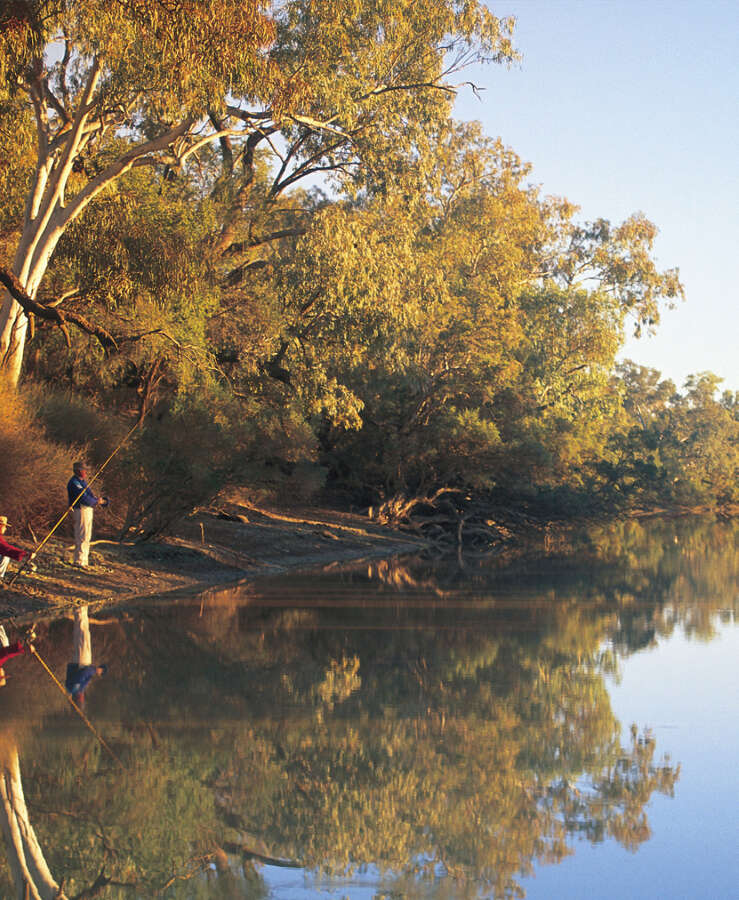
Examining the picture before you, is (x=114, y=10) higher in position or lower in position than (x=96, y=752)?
higher

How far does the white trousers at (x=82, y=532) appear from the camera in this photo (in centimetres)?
2005

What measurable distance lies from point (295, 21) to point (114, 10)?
31.1 feet

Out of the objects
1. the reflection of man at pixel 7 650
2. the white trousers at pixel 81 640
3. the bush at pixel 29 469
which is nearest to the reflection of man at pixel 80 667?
the white trousers at pixel 81 640

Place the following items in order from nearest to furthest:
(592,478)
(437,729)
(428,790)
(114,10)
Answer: (428,790)
(437,729)
(114,10)
(592,478)

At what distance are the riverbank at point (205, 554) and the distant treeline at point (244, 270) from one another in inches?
46.1

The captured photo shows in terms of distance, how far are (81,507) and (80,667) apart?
328 inches

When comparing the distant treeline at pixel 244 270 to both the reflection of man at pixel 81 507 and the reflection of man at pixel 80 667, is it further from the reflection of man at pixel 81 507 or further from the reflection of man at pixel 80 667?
the reflection of man at pixel 80 667

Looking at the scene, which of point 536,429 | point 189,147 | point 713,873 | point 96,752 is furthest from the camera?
point 536,429

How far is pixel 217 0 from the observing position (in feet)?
65.5

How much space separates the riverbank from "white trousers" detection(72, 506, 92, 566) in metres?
0.18

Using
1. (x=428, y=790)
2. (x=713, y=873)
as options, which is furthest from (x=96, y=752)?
(x=713, y=873)

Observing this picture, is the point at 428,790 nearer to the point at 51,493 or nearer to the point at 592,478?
the point at 51,493

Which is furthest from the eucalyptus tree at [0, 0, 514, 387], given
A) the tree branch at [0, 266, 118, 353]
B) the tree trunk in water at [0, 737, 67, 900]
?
the tree trunk in water at [0, 737, 67, 900]

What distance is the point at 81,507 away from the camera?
19906mm
